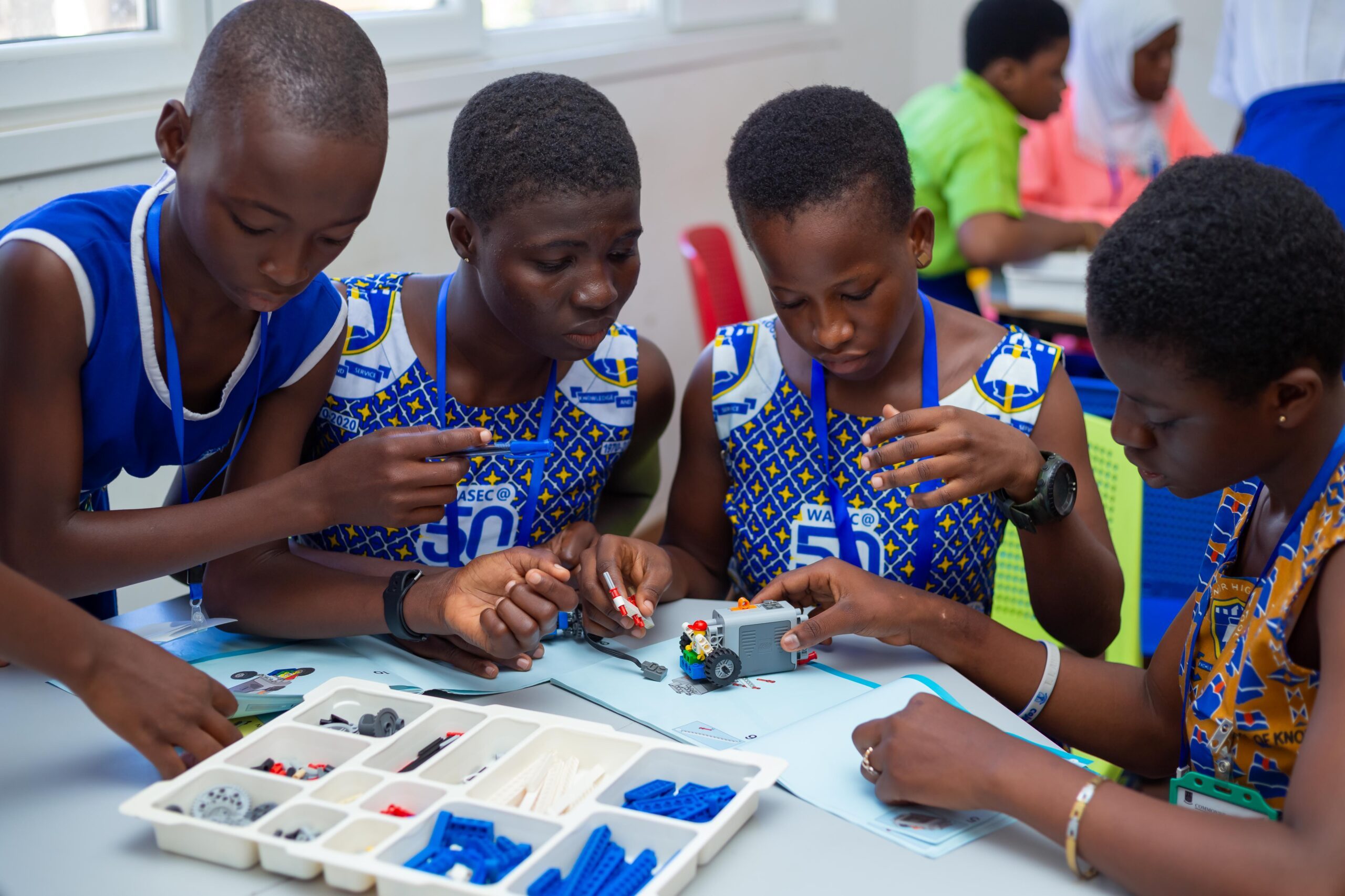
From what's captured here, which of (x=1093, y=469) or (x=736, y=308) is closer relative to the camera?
(x=1093, y=469)

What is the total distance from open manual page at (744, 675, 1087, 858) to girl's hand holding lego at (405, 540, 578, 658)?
0.32 metres

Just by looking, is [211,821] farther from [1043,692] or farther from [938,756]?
[1043,692]

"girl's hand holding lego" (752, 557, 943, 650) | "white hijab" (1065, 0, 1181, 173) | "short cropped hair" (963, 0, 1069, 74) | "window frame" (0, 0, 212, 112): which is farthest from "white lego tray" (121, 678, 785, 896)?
"white hijab" (1065, 0, 1181, 173)

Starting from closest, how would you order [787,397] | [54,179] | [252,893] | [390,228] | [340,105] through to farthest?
[252,893] → [340,105] → [787,397] → [54,179] → [390,228]

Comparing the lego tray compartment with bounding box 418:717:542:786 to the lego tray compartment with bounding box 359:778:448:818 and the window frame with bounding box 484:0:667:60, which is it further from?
the window frame with bounding box 484:0:667:60

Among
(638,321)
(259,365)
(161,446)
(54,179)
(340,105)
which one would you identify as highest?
(340,105)

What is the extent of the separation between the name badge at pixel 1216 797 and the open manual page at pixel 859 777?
0.35 feet

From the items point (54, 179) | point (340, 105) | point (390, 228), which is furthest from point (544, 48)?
point (340, 105)

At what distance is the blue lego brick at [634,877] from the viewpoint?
1.07 metres

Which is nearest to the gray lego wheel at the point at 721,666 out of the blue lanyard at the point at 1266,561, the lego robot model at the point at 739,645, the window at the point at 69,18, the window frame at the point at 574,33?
the lego robot model at the point at 739,645

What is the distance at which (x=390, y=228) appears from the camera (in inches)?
130

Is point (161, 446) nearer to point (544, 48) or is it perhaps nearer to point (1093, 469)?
point (1093, 469)

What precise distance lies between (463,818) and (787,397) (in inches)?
38.7

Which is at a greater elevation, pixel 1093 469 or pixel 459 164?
pixel 459 164
